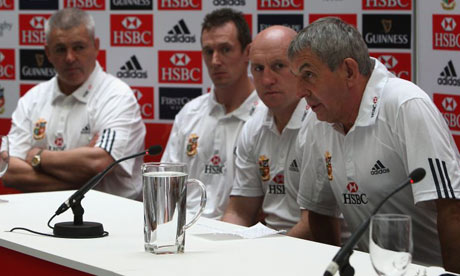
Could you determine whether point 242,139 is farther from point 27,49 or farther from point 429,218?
point 27,49

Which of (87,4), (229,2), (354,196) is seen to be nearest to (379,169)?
(354,196)

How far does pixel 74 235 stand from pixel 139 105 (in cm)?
275

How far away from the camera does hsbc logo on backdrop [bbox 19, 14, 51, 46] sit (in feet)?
17.8

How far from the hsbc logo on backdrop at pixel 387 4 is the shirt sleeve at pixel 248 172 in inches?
43.6

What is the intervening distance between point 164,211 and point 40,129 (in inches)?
111

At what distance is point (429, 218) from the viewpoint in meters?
2.95

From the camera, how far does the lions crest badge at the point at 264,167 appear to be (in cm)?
382

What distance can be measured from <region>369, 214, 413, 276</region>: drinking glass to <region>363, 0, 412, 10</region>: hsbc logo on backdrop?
2956 millimetres

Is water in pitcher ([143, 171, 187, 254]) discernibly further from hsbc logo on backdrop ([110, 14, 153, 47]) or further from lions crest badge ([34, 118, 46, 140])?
hsbc logo on backdrop ([110, 14, 153, 47])

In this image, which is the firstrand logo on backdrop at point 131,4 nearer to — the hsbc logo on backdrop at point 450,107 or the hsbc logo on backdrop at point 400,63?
the hsbc logo on backdrop at point 400,63

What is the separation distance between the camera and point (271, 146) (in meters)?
3.81

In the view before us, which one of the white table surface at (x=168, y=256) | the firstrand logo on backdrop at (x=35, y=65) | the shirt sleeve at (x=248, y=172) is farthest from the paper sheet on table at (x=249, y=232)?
the firstrand logo on backdrop at (x=35, y=65)

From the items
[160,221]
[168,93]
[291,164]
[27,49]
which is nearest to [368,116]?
[291,164]

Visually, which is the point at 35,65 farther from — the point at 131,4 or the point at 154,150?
the point at 154,150
